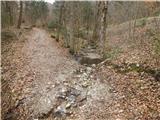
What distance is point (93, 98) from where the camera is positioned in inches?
418

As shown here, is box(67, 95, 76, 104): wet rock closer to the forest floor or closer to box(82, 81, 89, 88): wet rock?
the forest floor

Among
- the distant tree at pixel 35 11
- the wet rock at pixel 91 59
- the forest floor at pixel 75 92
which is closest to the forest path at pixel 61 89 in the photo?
the forest floor at pixel 75 92

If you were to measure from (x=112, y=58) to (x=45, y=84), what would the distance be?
4.44 metres

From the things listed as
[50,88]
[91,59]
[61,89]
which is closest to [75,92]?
[61,89]

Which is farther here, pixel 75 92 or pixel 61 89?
pixel 61 89

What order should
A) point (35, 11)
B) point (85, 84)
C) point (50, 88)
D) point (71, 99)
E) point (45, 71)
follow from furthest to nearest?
point (35, 11), point (45, 71), point (85, 84), point (50, 88), point (71, 99)

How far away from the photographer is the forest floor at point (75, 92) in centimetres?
945

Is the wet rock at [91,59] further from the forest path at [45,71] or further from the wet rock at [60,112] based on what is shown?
the wet rock at [60,112]

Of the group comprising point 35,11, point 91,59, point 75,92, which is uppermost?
point 35,11

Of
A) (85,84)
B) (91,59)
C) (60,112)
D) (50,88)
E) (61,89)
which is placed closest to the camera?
(60,112)

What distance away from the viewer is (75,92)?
1139cm

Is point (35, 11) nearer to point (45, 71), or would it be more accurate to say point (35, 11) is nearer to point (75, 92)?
point (45, 71)

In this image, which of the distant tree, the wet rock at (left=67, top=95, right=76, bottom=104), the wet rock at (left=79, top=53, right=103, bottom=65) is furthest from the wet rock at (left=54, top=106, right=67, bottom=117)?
the distant tree

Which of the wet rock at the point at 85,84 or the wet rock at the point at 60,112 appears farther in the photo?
the wet rock at the point at 85,84
